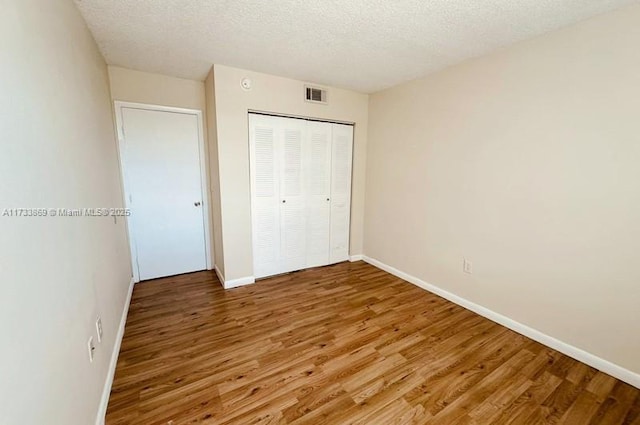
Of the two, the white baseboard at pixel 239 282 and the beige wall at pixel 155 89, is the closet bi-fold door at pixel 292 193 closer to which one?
the white baseboard at pixel 239 282

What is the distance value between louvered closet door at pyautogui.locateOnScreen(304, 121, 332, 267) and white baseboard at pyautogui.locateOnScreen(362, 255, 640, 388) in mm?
1244

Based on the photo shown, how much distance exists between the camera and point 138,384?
174 centimetres

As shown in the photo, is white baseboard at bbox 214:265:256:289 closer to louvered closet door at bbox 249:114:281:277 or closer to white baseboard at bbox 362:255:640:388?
louvered closet door at bbox 249:114:281:277

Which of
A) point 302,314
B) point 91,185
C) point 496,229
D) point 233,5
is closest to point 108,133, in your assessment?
point 91,185

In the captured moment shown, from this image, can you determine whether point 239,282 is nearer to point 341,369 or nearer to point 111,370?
point 111,370

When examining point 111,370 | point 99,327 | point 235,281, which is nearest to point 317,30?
point 99,327

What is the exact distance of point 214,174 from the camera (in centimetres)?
316

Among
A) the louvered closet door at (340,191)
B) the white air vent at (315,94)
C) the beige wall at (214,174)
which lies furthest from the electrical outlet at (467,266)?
the beige wall at (214,174)

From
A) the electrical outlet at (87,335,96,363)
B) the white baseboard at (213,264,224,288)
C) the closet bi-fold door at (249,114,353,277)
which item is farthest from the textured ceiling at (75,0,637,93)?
the white baseboard at (213,264,224,288)

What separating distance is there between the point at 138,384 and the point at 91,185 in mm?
1311

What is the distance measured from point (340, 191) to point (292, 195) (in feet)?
2.45

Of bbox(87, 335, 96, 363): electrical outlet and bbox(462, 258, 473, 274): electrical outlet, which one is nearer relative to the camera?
bbox(87, 335, 96, 363): electrical outlet

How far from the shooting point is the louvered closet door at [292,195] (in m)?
3.27

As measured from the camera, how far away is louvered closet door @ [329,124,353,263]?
12.0ft
